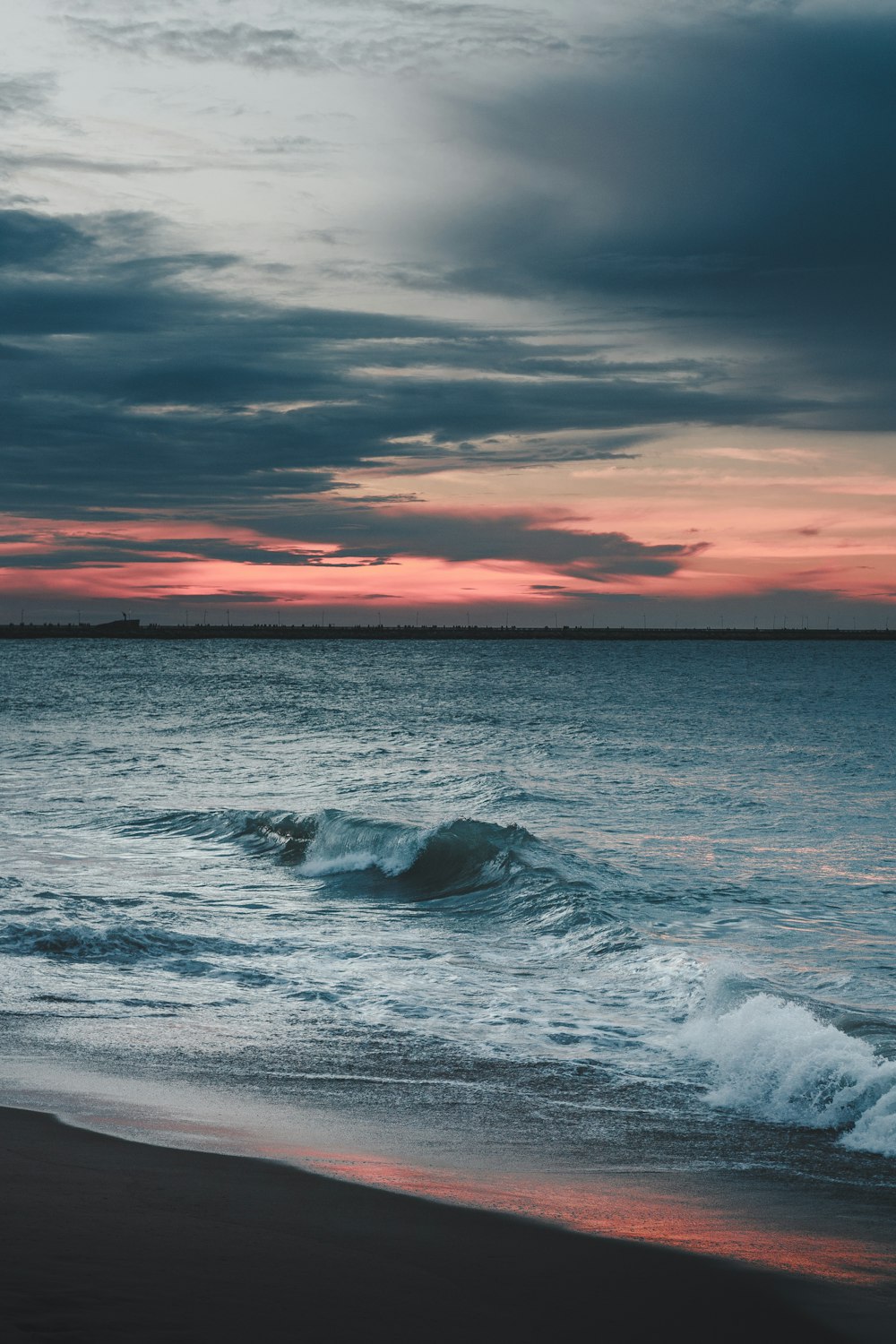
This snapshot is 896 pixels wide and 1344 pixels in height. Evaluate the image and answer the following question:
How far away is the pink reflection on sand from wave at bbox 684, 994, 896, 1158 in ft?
5.54

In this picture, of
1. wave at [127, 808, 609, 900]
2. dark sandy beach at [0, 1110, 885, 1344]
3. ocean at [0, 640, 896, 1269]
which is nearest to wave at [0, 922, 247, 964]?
ocean at [0, 640, 896, 1269]

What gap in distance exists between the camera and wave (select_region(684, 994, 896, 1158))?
7293mm

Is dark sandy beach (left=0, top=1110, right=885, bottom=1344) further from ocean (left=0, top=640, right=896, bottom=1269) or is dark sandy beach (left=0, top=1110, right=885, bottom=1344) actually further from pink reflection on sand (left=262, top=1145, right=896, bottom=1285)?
ocean (left=0, top=640, right=896, bottom=1269)

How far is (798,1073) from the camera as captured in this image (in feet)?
26.1

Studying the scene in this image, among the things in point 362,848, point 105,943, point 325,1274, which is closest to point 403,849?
point 362,848

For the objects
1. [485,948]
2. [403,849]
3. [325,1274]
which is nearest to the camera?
[325,1274]

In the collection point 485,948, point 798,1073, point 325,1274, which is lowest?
point 485,948

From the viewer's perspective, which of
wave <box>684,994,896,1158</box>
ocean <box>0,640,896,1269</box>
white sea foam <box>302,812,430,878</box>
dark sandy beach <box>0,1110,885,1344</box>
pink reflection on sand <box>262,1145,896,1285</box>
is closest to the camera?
dark sandy beach <box>0,1110,885,1344</box>

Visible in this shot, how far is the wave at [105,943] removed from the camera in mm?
11328

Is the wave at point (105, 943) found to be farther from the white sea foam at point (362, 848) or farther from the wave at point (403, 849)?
the white sea foam at point (362, 848)

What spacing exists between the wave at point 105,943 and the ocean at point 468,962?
0.04 meters

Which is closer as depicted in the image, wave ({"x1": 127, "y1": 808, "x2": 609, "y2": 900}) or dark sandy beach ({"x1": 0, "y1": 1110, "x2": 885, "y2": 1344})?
dark sandy beach ({"x1": 0, "y1": 1110, "x2": 885, "y2": 1344})

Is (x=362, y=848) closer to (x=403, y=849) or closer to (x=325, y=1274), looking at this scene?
(x=403, y=849)

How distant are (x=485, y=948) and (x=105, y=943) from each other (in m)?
4.13
